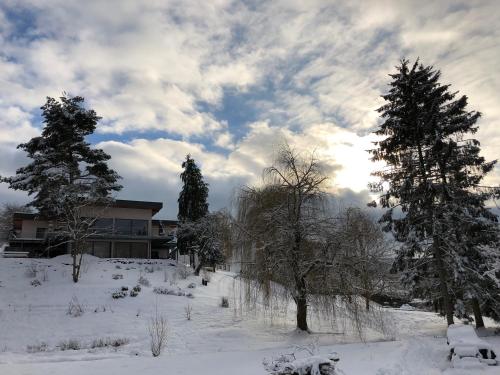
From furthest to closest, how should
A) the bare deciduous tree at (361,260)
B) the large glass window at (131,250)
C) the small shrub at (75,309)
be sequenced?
the large glass window at (131,250) < the small shrub at (75,309) < the bare deciduous tree at (361,260)

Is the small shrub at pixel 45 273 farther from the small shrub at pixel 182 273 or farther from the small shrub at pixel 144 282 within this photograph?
the small shrub at pixel 182 273

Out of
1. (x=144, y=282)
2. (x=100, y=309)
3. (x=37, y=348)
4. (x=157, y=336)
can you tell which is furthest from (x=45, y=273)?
(x=157, y=336)

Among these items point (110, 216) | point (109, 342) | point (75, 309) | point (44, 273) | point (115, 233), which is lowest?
point (109, 342)

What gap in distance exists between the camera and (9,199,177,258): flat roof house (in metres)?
38.2

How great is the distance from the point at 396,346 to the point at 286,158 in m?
9.10

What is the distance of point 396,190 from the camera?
19.2 meters

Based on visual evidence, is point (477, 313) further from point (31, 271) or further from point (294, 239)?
point (31, 271)

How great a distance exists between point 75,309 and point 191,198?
62.5ft

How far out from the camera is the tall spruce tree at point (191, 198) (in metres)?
36.8

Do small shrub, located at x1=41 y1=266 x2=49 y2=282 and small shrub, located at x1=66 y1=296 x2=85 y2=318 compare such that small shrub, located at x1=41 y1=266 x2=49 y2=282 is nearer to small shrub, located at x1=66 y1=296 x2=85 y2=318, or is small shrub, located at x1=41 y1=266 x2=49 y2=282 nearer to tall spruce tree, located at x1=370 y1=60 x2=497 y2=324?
small shrub, located at x1=66 y1=296 x2=85 y2=318

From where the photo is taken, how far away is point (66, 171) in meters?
30.1

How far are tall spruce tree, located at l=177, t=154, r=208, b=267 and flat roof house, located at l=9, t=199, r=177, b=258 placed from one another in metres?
2.65

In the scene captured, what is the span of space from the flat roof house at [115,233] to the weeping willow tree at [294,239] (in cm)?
2216

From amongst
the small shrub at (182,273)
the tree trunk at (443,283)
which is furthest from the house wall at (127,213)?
the tree trunk at (443,283)
